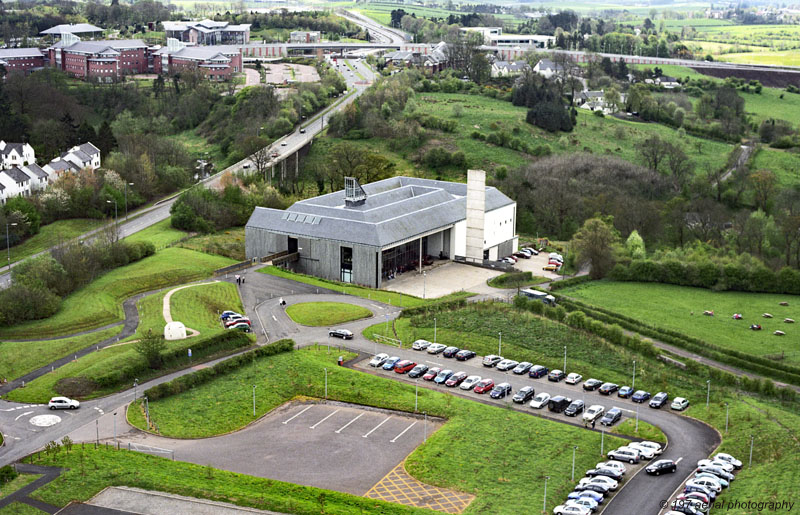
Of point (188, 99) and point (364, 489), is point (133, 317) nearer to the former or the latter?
point (364, 489)

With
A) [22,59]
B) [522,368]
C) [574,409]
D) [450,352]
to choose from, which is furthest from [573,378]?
[22,59]

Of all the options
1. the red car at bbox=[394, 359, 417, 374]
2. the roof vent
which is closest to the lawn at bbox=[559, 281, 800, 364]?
the red car at bbox=[394, 359, 417, 374]

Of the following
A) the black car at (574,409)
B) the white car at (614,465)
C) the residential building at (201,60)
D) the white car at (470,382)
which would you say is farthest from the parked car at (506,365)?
the residential building at (201,60)

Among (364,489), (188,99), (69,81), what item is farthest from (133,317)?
(69,81)

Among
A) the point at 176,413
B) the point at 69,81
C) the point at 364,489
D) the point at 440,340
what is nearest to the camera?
the point at 364,489

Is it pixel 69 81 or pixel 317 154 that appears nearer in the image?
pixel 317 154

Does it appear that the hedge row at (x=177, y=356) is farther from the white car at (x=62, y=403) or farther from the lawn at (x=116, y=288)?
the lawn at (x=116, y=288)

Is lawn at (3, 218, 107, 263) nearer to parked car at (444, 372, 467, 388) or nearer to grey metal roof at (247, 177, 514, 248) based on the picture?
grey metal roof at (247, 177, 514, 248)

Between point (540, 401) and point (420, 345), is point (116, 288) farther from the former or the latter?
point (540, 401)
